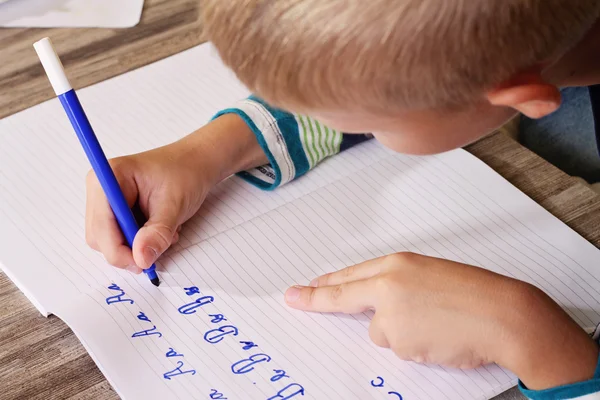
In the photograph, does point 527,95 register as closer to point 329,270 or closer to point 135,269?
point 329,270

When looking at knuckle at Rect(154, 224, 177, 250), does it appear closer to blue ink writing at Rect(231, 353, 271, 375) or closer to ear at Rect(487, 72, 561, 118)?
blue ink writing at Rect(231, 353, 271, 375)

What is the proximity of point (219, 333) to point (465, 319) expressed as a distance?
0.60 feet

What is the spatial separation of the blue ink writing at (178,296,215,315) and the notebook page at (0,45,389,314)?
69mm

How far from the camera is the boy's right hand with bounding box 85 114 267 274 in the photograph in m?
0.57

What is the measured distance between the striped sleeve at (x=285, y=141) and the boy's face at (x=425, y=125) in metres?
0.19

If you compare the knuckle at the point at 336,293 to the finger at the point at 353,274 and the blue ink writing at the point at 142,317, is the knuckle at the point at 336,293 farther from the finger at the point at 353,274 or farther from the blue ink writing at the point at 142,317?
the blue ink writing at the point at 142,317

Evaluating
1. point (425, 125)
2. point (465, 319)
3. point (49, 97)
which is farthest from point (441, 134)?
point (49, 97)

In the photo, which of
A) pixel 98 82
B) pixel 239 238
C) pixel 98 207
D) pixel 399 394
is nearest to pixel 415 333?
pixel 399 394

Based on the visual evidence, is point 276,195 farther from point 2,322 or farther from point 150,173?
point 2,322

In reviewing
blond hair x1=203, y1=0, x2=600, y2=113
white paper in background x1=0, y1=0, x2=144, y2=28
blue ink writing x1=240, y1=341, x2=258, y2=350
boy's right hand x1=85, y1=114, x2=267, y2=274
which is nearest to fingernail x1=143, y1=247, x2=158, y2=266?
boy's right hand x1=85, y1=114, x2=267, y2=274

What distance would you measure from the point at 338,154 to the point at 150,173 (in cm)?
19

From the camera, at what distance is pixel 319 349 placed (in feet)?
1.66

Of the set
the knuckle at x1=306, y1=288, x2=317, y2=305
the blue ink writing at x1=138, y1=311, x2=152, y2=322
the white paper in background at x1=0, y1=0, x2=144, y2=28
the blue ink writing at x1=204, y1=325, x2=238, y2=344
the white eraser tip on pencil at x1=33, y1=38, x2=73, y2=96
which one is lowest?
the knuckle at x1=306, y1=288, x2=317, y2=305

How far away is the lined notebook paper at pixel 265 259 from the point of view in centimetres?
49
